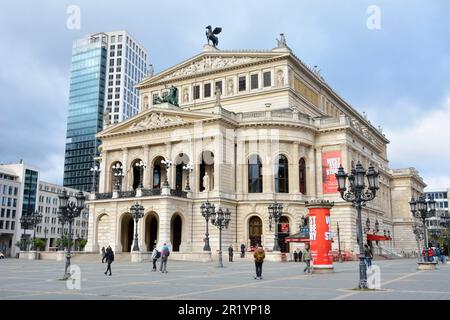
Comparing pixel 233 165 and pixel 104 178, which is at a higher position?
pixel 233 165

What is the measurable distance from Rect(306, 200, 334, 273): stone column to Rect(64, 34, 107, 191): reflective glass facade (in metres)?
128

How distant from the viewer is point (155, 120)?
194 ft

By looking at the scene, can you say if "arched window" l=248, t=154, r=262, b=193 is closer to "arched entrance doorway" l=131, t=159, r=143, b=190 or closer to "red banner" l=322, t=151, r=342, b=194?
"red banner" l=322, t=151, r=342, b=194

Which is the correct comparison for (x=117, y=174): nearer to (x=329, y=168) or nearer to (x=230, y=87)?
(x=230, y=87)

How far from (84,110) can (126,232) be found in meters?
106

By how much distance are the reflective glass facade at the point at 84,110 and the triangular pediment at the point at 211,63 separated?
82.3m

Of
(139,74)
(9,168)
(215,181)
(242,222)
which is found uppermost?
(139,74)

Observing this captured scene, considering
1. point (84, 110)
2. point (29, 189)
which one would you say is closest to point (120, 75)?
point (84, 110)

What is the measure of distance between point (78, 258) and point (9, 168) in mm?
74574

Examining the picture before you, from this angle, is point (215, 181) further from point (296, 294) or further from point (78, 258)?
point (296, 294)

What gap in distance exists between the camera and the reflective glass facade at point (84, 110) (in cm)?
15300
